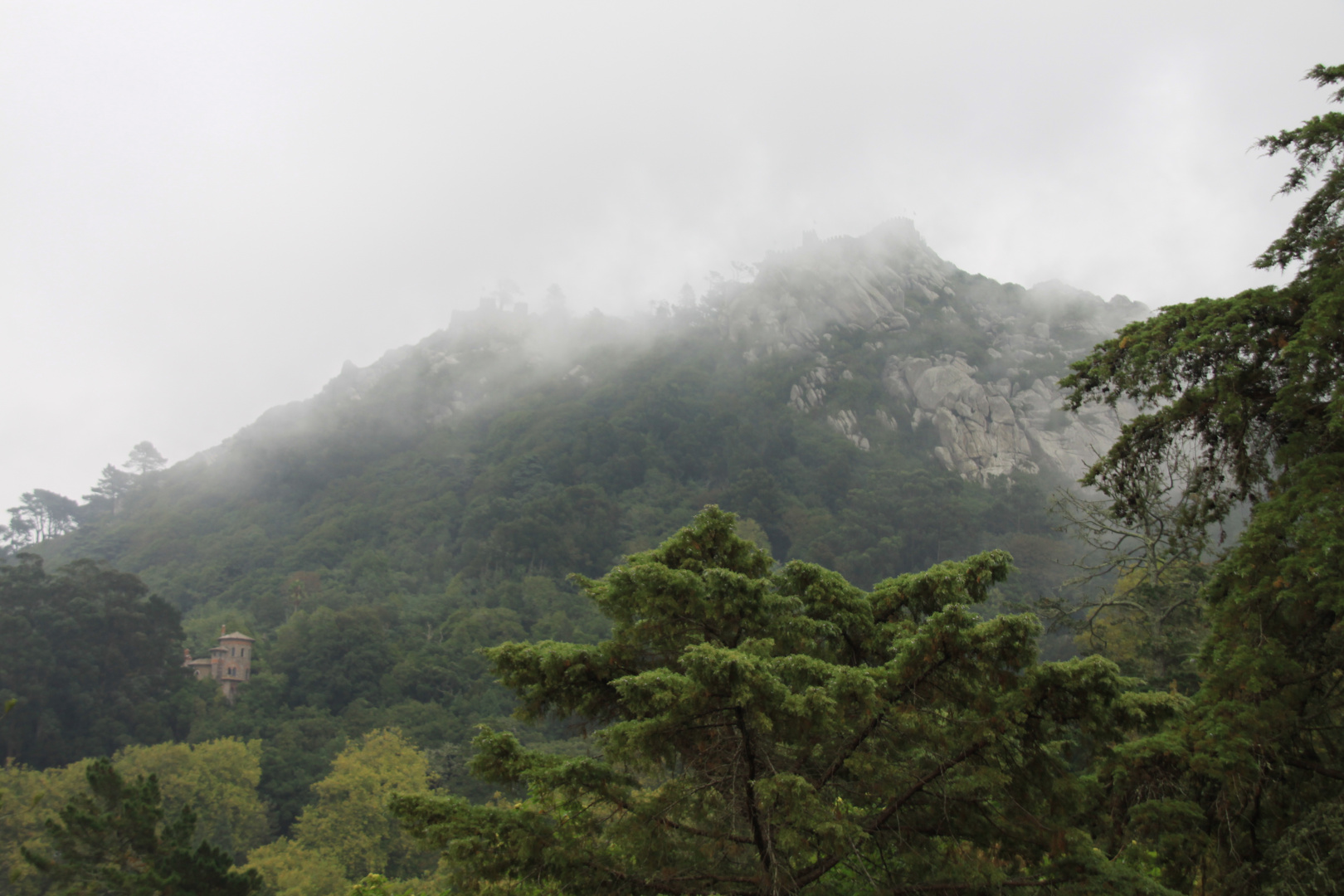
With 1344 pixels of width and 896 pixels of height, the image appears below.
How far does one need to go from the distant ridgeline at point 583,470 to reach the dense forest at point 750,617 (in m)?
0.57

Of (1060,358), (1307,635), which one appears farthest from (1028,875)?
(1060,358)

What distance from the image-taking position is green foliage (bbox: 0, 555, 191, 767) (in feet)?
132

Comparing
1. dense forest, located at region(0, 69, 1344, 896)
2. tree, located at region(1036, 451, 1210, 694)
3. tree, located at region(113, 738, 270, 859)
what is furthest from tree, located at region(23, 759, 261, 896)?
tree, located at region(113, 738, 270, 859)

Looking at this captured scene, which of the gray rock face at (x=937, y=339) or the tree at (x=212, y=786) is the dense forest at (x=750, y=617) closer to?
the tree at (x=212, y=786)

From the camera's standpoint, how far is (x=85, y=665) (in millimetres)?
44031

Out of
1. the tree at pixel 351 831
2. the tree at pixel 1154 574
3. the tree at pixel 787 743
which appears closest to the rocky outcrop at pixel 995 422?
the tree at pixel 1154 574

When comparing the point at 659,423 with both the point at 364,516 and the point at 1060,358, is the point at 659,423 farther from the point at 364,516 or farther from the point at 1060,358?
the point at 1060,358

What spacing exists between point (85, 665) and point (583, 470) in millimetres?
51335

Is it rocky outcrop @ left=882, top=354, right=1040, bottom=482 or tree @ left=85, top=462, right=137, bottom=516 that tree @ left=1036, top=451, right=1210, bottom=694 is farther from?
tree @ left=85, top=462, right=137, bottom=516

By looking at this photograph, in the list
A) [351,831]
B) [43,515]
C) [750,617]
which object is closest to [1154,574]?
[750,617]

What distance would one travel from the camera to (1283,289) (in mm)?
7562

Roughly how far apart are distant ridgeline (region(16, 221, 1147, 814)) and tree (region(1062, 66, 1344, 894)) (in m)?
44.3

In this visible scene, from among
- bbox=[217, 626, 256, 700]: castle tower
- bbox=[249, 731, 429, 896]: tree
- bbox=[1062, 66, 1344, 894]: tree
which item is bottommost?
bbox=[249, 731, 429, 896]: tree

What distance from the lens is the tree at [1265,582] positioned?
6.06m
